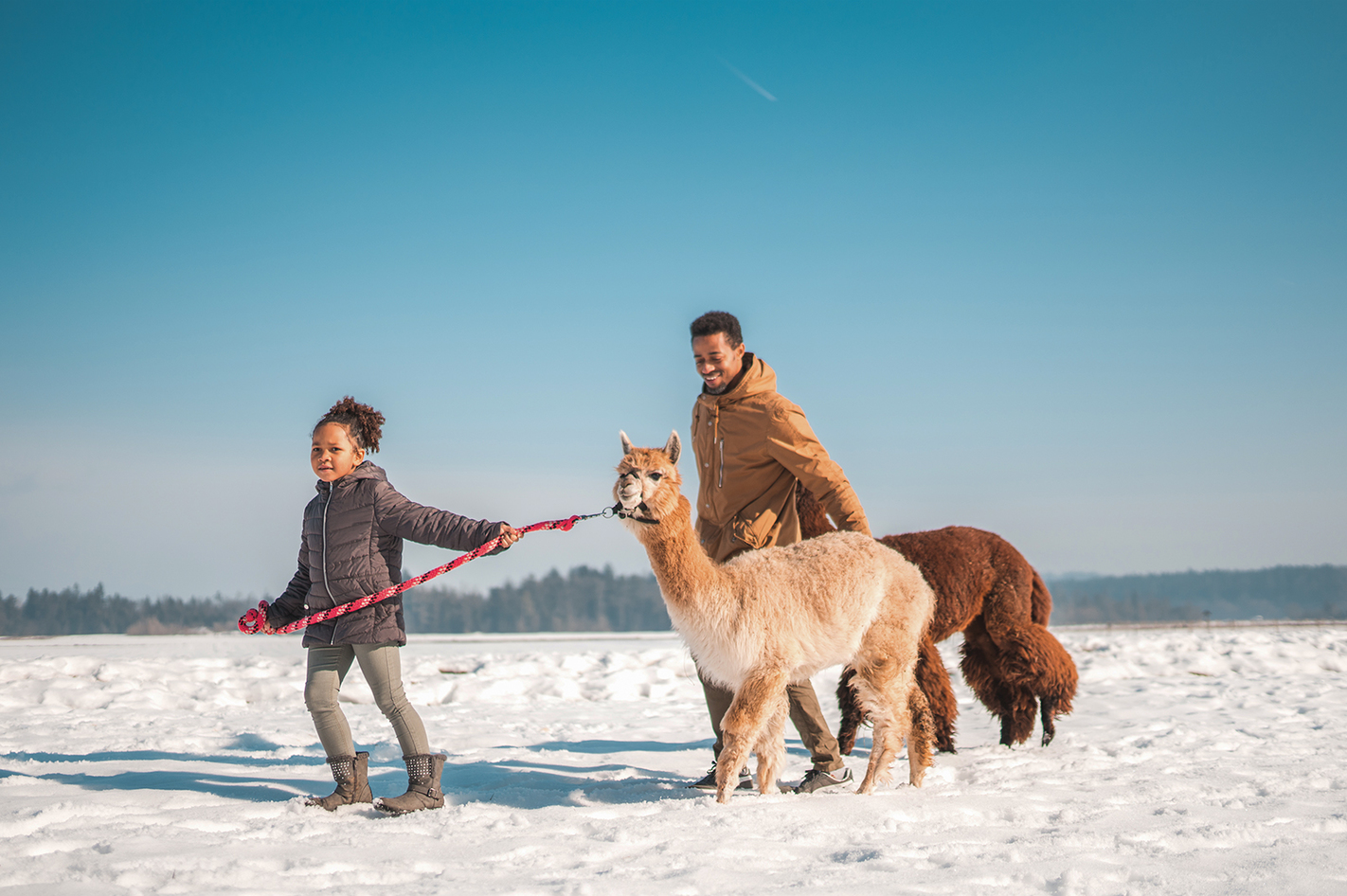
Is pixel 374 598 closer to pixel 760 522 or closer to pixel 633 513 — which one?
pixel 633 513

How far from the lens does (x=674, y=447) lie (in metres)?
3.80

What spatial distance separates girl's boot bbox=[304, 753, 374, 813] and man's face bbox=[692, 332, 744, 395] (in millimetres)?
2405

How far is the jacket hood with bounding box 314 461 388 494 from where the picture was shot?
391cm

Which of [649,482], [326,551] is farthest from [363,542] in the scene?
[649,482]

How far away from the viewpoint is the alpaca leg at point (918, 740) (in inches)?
172

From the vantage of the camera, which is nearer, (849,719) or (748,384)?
(748,384)

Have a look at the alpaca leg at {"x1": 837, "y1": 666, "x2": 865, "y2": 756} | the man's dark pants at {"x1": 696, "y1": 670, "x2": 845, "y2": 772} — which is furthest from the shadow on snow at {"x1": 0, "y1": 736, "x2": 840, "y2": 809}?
the alpaca leg at {"x1": 837, "y1": 666, "x2": 865, "y2": 756}

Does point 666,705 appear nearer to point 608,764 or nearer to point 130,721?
point 608,764

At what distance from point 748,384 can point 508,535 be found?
1.47 meters

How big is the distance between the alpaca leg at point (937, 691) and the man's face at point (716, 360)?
213cm

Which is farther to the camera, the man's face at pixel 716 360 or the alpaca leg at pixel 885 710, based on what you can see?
the man's face at pixel 716 360

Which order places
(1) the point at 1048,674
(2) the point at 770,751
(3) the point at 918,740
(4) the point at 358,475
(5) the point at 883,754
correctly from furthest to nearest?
(1) the point at 1048,674 → (3) the point at 918,740 → (5) the point at 883,754 → (2) the point at 770,751 → (4) the point at 358,475

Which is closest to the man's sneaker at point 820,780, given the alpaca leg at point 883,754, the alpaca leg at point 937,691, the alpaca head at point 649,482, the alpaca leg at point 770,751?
the alpaca leg at point 883,754

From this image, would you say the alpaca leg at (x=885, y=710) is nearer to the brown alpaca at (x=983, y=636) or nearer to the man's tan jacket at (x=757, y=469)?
the man's tan jacket at (x=757, y=469)
